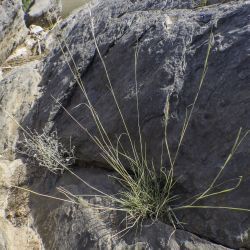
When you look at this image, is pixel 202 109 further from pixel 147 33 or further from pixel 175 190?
pixel 147 33

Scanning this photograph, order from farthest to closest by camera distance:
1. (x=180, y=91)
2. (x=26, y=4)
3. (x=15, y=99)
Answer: (x=26, y=4)
(x=15, y=99)
(x=180, y=91)

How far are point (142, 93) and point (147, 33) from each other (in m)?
0.51

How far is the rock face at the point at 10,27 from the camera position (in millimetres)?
6031

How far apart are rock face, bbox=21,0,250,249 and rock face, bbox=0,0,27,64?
96.1 inches

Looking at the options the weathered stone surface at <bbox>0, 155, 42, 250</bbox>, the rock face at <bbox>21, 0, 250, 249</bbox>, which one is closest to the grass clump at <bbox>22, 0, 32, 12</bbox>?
the rock face at <bbox>21, 0, 250, 249</bbox>

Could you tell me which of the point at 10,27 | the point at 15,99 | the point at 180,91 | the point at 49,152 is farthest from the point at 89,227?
the point at 10,27

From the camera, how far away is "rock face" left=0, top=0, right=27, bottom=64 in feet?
19.8

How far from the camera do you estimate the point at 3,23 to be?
240 inches

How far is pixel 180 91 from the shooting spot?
2.71 meters

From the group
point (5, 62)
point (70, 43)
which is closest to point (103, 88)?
point (70, 43)

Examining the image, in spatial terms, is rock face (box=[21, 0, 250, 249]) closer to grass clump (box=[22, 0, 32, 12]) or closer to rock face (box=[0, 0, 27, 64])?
rock face (box=[0, 0, 27, 64])

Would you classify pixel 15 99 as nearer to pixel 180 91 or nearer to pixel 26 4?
pixel 180 91

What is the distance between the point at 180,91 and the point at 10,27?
4.09 meters

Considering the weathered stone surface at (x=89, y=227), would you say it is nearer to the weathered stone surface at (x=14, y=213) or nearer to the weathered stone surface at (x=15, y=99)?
the weathered stone surface at (x=14, y=213)
